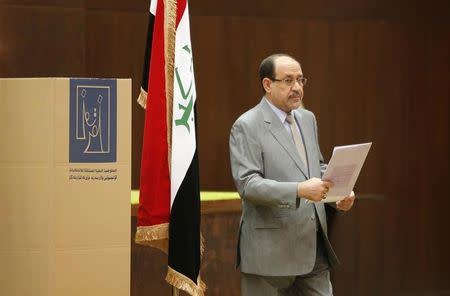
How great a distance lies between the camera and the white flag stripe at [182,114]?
12.9 feet

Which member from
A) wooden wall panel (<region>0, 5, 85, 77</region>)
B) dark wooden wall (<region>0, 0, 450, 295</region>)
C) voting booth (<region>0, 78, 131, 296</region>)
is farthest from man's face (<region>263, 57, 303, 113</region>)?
dark wooden wall (<region>0, 0, 450, 295</region>)

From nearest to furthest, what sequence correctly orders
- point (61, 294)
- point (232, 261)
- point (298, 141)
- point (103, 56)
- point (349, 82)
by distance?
1. point (61, 294)
2. point (298, 141)
3. point (232, 261)
4. point (103, 56)
5. point (349, 82)

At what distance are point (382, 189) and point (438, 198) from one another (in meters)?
0.53

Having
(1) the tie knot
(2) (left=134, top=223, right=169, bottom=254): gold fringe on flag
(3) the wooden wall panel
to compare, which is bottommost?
(2) (left=134, top=223, right=169, bottom=254): gold fringe on flag

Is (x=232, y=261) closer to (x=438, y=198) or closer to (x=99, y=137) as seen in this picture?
(x=99, y=137)

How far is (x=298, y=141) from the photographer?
4.16 meters

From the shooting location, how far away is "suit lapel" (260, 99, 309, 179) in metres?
4.05

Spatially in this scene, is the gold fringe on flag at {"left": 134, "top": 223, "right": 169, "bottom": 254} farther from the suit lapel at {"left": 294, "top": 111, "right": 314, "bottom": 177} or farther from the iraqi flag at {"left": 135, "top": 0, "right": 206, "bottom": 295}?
the suit lapel at {"left": 294, "top": 111, "right": 314, "bottom": 177}

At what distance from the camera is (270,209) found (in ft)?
13.2

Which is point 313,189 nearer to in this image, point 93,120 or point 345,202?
Result: point 345,202

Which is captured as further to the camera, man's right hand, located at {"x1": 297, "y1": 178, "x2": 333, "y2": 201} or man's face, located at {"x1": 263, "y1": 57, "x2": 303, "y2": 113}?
man's face, located at {"x1": 263, "y1": 57, "x2": 303, "y2": 113}

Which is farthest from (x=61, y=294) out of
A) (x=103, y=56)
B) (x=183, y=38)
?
(x=103, y=56)

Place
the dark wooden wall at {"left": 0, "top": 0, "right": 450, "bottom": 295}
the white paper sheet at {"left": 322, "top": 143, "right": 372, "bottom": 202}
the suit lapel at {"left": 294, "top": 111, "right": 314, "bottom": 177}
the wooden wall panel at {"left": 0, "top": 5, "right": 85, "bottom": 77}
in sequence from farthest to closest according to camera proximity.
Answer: the dark wooden wall at {"left": 0, "top": 0, "right": 450, "bottom": 295}, the wooden wall panel at {"left": 0, "top": 5, "right": 85, "bottom": 77}, the suit lapel at {"left": 294, "top": 111, "right": 314, "bottom": 177}, the white paper sheet at {"left": 322, "top": 143, "right": 372, "bottom": 202}

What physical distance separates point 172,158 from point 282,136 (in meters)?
0.50
